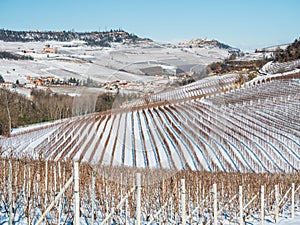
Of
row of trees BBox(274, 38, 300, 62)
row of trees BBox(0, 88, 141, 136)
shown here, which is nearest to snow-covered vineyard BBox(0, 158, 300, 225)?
row of trees BBox(0, 88, 141, 136)

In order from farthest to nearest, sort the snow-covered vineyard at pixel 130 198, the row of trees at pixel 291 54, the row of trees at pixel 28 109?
the row of trees at pixel 291 54 < the row of trees at pixel 28 109 < the snow-covered vineyard at pixel 130 198

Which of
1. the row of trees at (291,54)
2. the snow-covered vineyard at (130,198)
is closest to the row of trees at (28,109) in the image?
the snow-covered vineyard at (130,198)

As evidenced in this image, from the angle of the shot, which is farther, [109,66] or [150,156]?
[150,156]

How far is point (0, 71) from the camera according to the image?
264 ft

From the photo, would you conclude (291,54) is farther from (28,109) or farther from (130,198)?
(130,198)

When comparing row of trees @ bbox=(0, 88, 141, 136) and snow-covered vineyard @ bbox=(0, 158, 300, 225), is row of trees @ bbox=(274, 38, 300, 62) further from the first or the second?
snow-covered vineyard @ bbox=(0, 158, 300, 225)

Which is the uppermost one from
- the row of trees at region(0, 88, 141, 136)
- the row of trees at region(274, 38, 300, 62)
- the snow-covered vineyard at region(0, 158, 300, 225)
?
the row of trees at region(274, 38, 300, 62)

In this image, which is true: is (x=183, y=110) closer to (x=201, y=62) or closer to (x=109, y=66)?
(x=201, y=62)

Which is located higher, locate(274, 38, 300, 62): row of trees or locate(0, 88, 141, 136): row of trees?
locate(274, 38, 300, 62): row of trees

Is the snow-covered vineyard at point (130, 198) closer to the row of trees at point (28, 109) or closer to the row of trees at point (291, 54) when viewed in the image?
the row of trees at point (28, 109)

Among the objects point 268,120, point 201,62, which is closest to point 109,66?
point 201,62

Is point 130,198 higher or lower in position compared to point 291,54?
lower

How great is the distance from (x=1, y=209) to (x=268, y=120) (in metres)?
20.9

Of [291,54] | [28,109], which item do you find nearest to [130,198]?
[28,109]
